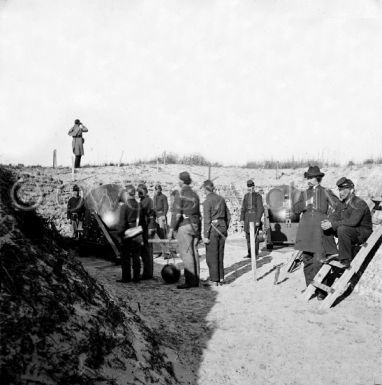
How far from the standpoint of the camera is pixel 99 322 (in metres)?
3.98

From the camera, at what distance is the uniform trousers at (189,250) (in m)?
7.37

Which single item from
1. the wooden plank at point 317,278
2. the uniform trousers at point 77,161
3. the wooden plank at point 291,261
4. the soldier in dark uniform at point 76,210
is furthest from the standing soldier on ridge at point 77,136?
the wooden plank at point 317,278

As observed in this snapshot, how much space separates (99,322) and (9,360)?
3.82 feet

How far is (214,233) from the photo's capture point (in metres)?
7.76

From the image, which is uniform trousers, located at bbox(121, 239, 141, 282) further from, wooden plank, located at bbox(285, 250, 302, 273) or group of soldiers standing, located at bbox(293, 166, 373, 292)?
group of soldiers standing, located at bbox(293, 166, 373, 292)

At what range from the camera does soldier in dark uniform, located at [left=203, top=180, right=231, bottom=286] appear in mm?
7707

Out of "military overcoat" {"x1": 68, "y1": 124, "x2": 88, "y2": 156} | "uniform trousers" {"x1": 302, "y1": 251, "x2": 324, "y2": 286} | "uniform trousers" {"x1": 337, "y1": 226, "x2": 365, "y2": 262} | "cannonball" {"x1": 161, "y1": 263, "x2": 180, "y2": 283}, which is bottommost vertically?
"cannonball" {"x1": 161, "y1": 263, "x2": 180, "y2": 283}

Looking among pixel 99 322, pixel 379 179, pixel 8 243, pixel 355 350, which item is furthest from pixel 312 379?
pixel 379 179

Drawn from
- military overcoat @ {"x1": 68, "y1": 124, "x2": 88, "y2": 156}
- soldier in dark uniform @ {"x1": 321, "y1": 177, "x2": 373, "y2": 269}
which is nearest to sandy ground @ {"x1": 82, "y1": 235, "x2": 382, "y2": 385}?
soldier in dark uniform @ {"x1": 321, "y1": 177, "x2": 373, "y2": 269}

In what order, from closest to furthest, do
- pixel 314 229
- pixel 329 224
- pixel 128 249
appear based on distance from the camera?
pixel 329 224, pixel 314 229, pixel 128 249

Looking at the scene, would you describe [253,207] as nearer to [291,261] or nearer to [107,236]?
[291,261]

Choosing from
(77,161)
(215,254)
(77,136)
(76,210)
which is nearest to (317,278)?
(215,254)

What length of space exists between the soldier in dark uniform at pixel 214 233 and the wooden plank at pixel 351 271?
2.11 meters

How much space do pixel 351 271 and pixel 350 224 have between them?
27.1 inches
